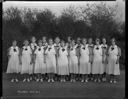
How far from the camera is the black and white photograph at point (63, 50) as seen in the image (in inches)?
522

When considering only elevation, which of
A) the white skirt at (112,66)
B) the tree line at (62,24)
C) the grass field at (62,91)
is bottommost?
the grass field at (62,91)

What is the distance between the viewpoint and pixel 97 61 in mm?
13383

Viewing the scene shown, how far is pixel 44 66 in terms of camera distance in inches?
527

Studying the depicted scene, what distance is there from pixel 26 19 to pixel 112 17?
2822mm

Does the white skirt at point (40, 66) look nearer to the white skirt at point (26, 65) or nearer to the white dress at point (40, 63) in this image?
the white dress at point (40, 63)

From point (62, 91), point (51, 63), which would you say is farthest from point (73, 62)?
point (62, 91)

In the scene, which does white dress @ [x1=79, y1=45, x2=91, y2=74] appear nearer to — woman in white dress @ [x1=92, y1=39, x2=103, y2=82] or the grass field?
woman in white dress @ [x1=92, y1=39, x2=103, y2=82]

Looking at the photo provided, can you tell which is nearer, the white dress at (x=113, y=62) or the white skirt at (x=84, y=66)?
the white dress at (x=113, y=62)

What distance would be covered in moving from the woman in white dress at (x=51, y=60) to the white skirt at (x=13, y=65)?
988 millimetres

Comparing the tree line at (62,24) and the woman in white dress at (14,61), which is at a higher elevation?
the tree line at (62,24)

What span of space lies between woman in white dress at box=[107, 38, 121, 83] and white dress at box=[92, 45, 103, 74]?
27 cm

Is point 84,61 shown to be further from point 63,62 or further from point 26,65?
point 26,65

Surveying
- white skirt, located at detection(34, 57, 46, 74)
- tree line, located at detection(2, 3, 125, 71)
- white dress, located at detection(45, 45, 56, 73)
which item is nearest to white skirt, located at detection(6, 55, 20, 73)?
tree line, located at detection(2, 3, 125, 71)

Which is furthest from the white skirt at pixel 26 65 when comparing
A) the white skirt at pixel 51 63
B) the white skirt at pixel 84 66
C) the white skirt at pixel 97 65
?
the white skirt at pixel 97 65
